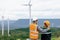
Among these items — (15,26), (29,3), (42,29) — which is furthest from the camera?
(15,26)

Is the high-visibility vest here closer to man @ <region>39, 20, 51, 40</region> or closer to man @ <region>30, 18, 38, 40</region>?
man @ <region>30, 18, 38, 40</region>

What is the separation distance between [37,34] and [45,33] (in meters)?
0.25

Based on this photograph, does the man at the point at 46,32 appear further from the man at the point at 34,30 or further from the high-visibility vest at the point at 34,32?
the high-visibility vest at the point at 34,32

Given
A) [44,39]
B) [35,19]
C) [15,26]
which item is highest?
[35,19]

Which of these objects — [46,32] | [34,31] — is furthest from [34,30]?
[46,32]

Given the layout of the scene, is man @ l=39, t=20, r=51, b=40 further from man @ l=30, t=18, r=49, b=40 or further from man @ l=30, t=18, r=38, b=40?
man @ l=30, t=18, r=38, b=40

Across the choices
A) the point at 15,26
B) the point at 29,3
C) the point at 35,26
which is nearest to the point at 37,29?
the point at 35,26

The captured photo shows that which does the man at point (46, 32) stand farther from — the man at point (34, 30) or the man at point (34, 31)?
the man at point (34, 31)

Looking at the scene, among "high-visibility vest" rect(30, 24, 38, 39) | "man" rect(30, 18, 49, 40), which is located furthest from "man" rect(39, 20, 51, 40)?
"high-visibility vest" rect(30, 24, 38, 39)

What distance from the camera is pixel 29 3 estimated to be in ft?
82.7

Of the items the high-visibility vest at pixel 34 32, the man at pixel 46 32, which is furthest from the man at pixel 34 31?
the man at pixel 46 32

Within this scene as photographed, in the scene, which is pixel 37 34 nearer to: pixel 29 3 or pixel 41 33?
pixel 41 33

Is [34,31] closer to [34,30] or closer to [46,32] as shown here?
[34,30]

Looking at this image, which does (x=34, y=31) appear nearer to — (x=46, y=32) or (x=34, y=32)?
(x=34, y=32)
